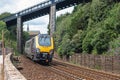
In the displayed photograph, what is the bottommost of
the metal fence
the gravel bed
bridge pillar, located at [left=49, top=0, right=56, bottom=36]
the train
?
the gravel bed

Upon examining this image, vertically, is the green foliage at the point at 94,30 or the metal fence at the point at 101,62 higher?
→ the green foliage at the point at 94,30

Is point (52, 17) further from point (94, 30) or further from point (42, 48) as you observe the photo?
point (42, 48)

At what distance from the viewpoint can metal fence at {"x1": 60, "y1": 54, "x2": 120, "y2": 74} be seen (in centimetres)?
3181

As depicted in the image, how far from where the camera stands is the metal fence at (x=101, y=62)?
1252 inches

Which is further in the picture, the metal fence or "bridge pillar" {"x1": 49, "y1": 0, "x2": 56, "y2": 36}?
"bridge pillar" {"x1": 49, "y1": 0, "x2": 56, "y2": 36}

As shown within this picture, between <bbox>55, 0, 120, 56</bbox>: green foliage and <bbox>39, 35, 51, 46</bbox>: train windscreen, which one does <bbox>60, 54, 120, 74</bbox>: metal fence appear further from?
<bbox>39, 35, 51, 46</bbox>: train windscreen

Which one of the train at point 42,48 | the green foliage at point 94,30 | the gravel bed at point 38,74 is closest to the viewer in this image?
the gravel bed at point 38,74

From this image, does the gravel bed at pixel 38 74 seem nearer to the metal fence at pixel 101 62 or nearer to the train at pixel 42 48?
the train at pixel 42 48

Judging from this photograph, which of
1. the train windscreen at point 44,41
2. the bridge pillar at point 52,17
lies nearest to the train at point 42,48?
the train windscreen at point 44,41

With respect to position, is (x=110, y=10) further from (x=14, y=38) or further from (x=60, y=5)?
(x=14, y=38)

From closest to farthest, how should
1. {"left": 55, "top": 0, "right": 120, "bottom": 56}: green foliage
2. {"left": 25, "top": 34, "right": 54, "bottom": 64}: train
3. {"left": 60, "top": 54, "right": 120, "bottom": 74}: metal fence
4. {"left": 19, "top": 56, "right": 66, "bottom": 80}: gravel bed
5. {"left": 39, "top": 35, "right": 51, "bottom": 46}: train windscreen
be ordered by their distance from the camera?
{"left": 19, "top": 56, "right": 66, "bottom": 80}: gravel bed, {"left": 60, "top": 54, "right": 120, "bottom": 74}: metal fence, {"left": 25, "top": 34, "right": 54, "bottom": 64}: train, {"left": 39, "top": 35, "right": 51, "bottom": 46}: train windscreen, {"left": 55, "top": 0, "right": 120, "bottom": 56}: green foliage

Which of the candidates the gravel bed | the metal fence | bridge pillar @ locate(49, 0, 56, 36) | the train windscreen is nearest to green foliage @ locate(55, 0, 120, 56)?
the metal fence

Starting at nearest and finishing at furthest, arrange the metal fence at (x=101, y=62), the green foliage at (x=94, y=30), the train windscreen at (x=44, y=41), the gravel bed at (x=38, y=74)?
the gravel bed at (x=38, y=74) → the metal fence at (x=101, y=62) → the train windscreen at (x=44, y=41) → the green foliage at (x=94, y=30)

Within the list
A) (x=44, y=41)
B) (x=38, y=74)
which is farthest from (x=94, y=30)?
(x=38, y=74)
